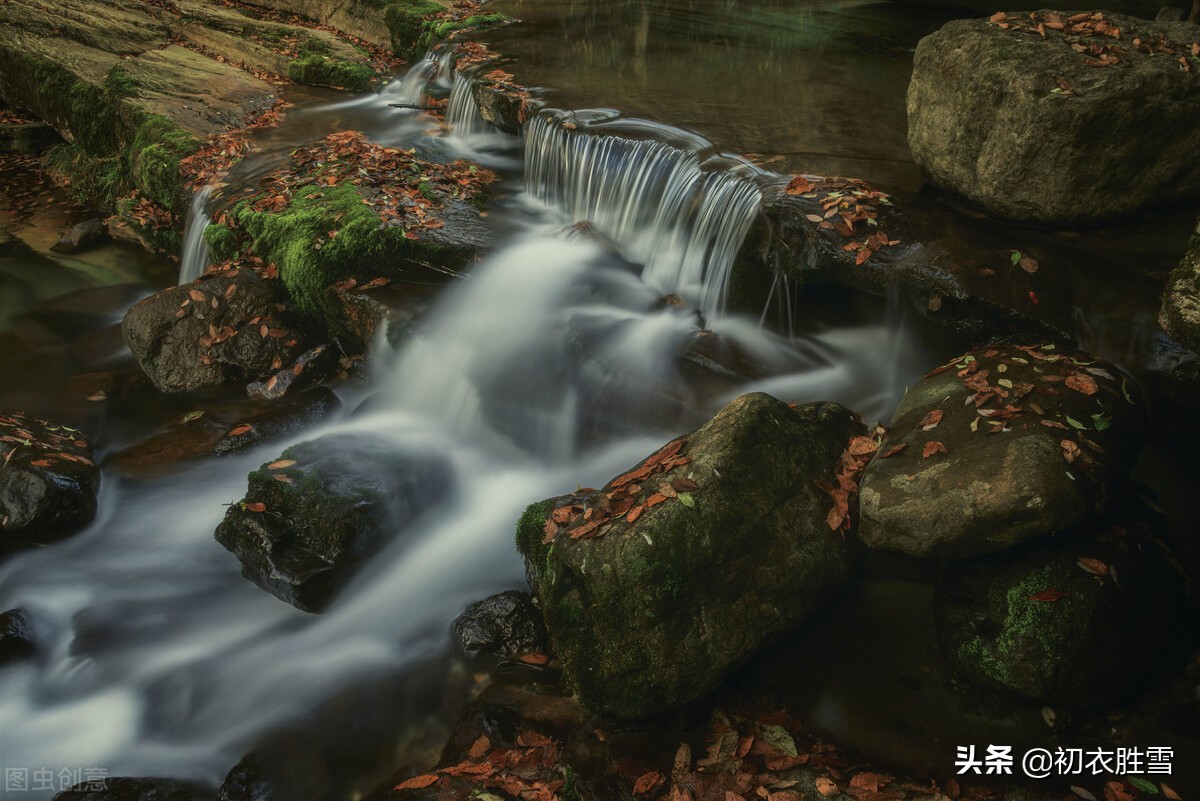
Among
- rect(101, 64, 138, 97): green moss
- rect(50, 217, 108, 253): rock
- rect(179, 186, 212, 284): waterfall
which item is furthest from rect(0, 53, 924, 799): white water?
rect(101, 64, 138, 97): green moss

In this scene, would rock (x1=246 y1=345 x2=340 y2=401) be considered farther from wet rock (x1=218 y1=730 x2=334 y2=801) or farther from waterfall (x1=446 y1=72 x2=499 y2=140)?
waterfall (x1=446 y1=72 x2=499 y2=140)

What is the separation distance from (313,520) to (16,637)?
207cm

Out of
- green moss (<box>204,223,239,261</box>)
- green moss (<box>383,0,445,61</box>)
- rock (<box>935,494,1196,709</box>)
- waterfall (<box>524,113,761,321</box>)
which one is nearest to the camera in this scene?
rock (<box>935,494,1196,709</box>)

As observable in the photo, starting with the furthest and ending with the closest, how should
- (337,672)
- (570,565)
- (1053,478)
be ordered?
1. (337,672)
2. (570,565)
3. (1053,478)

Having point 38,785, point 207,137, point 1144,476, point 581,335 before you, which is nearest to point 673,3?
point 207,137

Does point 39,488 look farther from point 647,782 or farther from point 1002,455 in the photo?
point 1002,455

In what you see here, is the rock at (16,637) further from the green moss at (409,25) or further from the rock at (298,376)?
the green moss at (409,25)

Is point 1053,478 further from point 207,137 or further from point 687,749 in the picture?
point 207,137

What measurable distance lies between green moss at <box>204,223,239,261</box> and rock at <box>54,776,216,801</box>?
5857mm

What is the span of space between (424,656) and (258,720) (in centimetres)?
110

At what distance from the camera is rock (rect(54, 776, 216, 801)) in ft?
15.4

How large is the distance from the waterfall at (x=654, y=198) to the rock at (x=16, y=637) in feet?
19.1

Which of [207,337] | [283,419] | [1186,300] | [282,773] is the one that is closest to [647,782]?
[282,773]

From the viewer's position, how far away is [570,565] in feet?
15.6
